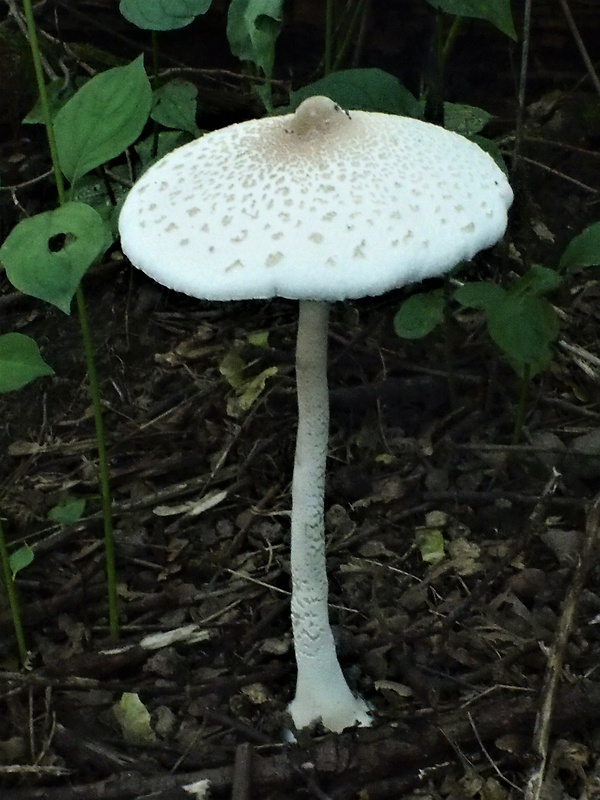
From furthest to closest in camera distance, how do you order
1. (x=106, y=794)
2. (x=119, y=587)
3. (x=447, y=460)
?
(x=447, y=460), (x=119, y=587), (x=106, y=794)

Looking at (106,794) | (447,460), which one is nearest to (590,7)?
(447,460)

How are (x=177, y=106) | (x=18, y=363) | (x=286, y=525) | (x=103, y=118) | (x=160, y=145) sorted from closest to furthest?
(x=103, y=118)
(x=18, y=363)
(x=177, y=106)
(x=160, y=145)
(x=286, y=525)

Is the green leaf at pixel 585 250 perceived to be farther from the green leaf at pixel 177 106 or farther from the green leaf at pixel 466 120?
the green leaf at pixel 177 106

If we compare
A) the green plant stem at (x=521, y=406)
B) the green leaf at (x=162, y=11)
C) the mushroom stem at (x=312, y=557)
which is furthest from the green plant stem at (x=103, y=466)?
the green plant stem at (x=521, y=406)

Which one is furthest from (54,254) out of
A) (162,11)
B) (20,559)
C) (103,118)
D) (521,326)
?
(521,326)

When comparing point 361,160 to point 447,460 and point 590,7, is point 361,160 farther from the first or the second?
point 590,7

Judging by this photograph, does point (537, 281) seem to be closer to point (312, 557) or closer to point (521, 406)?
point (521, 406)
